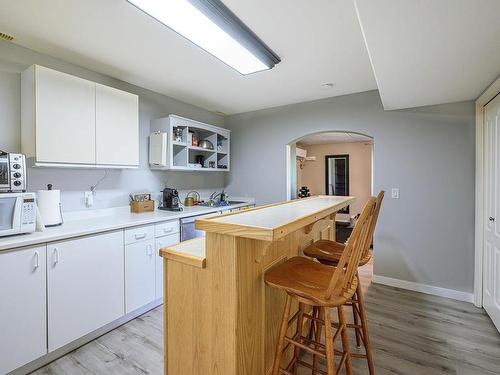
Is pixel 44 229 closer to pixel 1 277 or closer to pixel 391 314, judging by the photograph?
pixel 1 277

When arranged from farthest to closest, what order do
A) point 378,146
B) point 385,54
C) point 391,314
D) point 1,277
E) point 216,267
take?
point 378,146 → point 391,314 → point 385,54 → point 1,277 → point 216,267

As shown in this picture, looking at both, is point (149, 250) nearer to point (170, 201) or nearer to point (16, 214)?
point (170, 201)

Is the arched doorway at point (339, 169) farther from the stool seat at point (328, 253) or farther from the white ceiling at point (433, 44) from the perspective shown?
the stool seat at point (328, 253)

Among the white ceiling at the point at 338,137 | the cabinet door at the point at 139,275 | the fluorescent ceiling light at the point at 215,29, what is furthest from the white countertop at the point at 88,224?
the white ceiling at the point at 338,137

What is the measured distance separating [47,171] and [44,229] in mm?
654

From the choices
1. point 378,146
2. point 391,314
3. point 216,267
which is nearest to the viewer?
point 216,267

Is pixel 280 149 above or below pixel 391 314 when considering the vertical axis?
above

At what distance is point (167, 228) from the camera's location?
106 inches

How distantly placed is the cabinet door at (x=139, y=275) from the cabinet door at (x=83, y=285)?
0.22 ft

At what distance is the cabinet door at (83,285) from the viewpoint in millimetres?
1829

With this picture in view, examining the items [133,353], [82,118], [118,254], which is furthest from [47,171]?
[133,353]

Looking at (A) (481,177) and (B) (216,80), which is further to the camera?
(B) (216,80)

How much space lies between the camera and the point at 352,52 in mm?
2234

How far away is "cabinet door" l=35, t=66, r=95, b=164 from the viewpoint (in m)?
2.03
